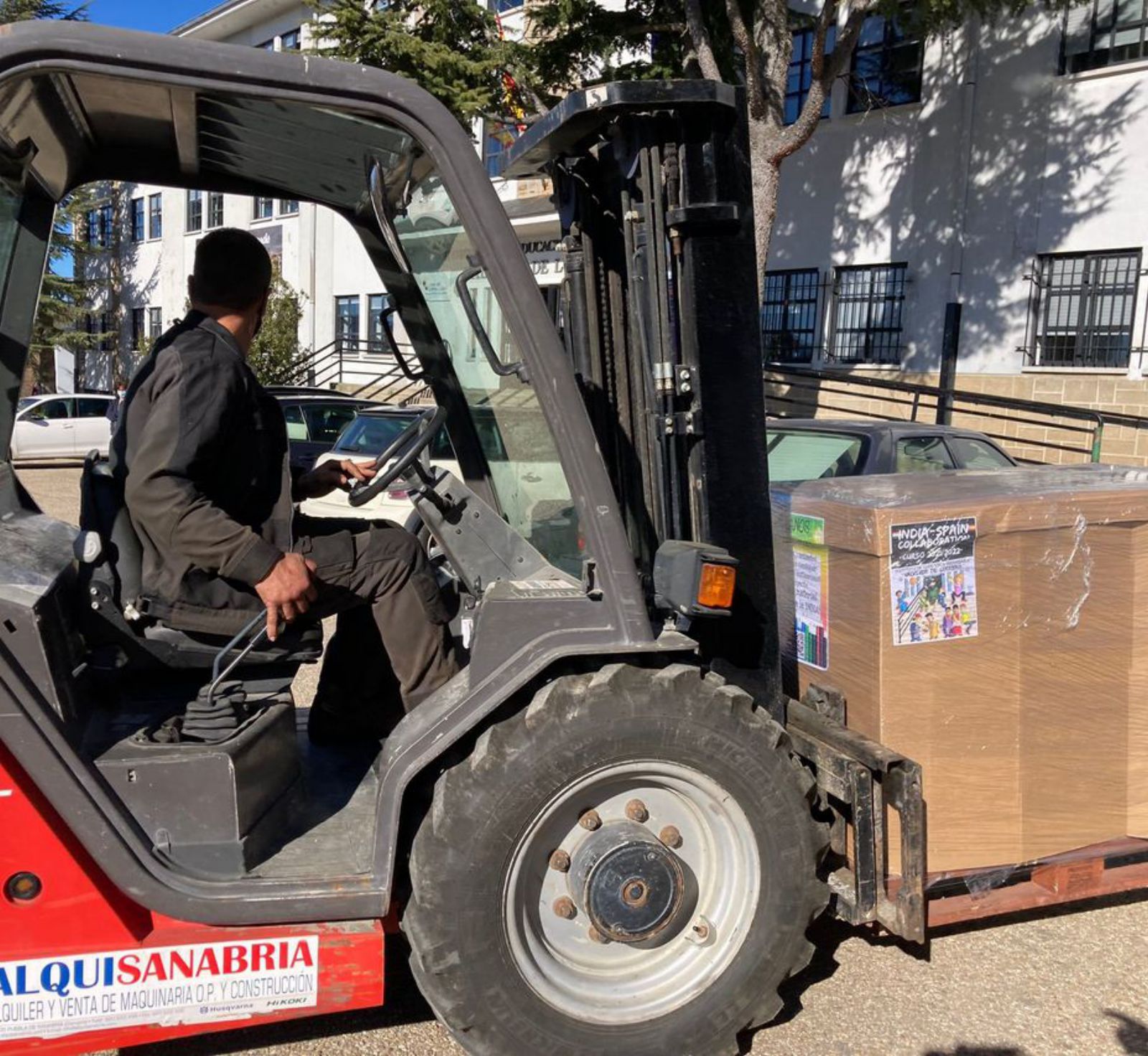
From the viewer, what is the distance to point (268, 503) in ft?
9.50

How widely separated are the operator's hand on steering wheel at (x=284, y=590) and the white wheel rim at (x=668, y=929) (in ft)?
2.67

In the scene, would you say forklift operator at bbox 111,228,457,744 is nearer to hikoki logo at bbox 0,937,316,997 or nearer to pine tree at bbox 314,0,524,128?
hikoki logo at bbox 0,937,316,997

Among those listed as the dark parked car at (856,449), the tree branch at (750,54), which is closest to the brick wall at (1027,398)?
the tree branch at (750,54)

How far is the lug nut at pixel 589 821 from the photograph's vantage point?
275 cm

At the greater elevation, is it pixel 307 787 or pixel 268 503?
pixel 268 503

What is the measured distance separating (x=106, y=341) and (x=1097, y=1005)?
83.5ft

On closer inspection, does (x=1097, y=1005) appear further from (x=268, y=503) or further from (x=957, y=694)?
(x=268, y=503)

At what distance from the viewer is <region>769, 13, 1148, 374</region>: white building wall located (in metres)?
15.8

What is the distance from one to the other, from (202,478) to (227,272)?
23.8 inches

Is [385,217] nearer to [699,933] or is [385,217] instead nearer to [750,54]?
[699,933]

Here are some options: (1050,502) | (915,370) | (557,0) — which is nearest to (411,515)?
(1050,502)

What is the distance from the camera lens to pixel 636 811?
2787mm

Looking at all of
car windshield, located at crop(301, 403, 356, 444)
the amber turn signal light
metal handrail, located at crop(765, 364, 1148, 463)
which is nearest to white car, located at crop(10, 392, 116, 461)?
car windshield, located at crop(301, 403, 356, 444)

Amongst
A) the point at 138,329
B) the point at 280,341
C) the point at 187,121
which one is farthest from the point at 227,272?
the point at 138,329
